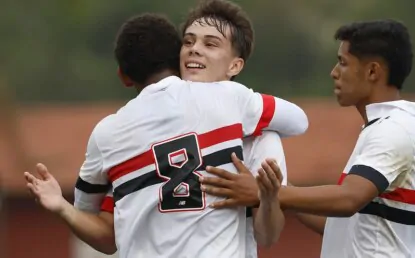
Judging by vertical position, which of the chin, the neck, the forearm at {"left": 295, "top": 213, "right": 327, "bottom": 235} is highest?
the chin

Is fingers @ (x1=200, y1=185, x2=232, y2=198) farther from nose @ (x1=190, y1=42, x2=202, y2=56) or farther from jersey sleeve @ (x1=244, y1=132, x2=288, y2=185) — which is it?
nose @ (x1=190, y1=42, x2=202, y2=56)

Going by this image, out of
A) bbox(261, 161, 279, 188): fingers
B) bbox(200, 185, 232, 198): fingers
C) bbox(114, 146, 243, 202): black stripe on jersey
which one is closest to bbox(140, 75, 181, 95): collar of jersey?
bbox(114, 146, 243, 202): black stripe on jersey

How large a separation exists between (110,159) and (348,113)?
14281mm

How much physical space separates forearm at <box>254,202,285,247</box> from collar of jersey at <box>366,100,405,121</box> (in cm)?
69

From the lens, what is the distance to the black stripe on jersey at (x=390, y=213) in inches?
226

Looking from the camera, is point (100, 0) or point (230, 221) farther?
point (100, 0)

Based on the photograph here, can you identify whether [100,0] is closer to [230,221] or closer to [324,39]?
[324,39]

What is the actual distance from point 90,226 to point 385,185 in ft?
4.27

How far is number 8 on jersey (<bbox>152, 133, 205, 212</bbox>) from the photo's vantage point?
542 centimetres

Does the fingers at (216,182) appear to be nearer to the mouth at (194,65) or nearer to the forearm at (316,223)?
the mouth at (194,65)

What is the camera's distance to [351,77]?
5938mm

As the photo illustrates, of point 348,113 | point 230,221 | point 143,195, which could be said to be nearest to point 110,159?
point 143,195

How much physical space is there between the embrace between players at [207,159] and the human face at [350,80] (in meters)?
0.04

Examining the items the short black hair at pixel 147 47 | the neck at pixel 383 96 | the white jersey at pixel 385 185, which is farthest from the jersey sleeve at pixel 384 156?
the short black hair at pixel 147 47
